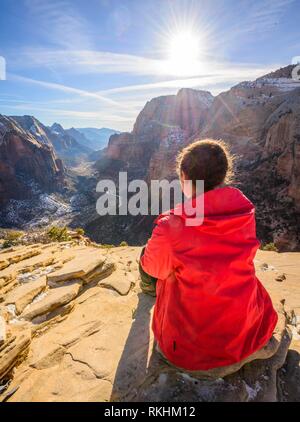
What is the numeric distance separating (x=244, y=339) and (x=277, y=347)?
2.22ft

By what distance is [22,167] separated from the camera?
11688cm

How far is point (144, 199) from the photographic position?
80.4m

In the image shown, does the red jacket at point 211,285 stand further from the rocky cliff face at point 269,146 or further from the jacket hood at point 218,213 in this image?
the rocky cliff face at point 269,146

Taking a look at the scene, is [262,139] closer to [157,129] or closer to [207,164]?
[207,164]

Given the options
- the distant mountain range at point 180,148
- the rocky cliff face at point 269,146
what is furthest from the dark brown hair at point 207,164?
the rocky cliff face at point 269,146

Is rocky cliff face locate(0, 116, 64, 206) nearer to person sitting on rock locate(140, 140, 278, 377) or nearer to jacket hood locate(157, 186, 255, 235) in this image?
person sitting on rock locate(140, 140, 278, 377)

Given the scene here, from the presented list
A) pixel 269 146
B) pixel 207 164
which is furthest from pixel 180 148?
pixel 207 164

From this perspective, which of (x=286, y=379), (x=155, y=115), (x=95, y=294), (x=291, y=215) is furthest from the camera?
(x=155, y=115)

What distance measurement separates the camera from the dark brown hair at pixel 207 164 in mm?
2357

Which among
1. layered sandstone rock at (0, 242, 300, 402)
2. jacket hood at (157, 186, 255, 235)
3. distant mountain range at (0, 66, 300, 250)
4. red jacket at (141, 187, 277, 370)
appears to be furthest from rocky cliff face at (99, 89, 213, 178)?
jacket hood at (157, 186, 255, 235)

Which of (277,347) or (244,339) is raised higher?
(244,339)
